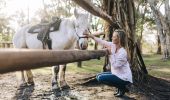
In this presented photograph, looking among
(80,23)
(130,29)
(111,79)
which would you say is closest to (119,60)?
(111,79)

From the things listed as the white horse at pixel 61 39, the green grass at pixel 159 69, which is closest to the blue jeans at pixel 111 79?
the white horse at pixel 61 39

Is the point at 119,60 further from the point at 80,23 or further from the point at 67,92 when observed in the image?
the point at 67,92

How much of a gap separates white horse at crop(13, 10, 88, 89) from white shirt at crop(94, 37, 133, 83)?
877 mm

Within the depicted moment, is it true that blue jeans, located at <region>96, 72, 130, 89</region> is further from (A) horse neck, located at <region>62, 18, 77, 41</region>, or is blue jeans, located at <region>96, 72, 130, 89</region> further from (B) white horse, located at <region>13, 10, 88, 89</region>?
(A) horse neck, located at <region>62, 18, 77, 41</region>

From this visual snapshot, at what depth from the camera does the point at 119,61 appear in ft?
18.3

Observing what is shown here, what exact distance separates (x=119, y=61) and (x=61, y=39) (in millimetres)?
2609

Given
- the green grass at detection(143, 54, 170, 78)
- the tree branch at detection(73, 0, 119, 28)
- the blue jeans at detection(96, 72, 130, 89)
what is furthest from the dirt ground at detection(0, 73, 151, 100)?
the green grass at detection(143, 54, 170, 78)

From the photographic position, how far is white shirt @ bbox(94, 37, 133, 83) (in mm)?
5555

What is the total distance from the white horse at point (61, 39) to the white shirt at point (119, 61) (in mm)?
877

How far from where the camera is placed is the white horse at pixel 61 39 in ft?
23.1

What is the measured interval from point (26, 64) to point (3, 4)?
34457mm

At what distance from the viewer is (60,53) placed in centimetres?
220

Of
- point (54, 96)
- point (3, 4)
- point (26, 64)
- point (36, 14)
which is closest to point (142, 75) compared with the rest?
point (54, 96)

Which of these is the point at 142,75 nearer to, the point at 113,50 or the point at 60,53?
the point at 113,50
